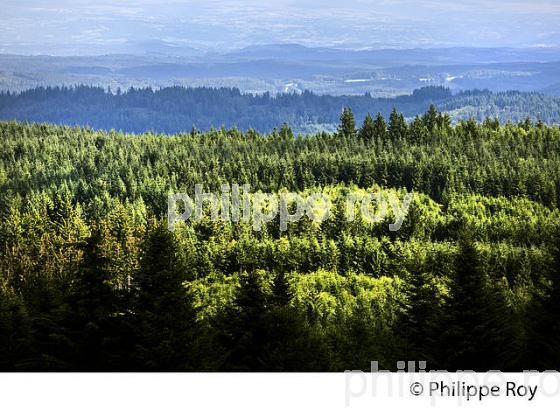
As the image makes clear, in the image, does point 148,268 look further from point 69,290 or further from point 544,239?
point 544,239

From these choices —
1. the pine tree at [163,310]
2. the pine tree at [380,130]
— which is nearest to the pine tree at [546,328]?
the pine tree at [163,310]

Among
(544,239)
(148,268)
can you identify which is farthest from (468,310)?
(544,239)

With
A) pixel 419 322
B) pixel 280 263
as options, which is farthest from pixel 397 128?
pixel 419 322

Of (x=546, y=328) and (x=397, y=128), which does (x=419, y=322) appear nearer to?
(x=546, y=328)

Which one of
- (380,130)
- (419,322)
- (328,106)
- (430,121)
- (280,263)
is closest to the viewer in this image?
(419,322)

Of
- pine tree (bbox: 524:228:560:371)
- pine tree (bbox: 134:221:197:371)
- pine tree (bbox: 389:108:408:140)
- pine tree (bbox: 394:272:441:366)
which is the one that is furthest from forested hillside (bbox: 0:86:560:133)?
pine tree (bbox: 524:228:560:371)

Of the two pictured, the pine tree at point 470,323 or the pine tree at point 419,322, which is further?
the pine tree at point 419,322

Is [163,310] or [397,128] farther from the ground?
[397,128]

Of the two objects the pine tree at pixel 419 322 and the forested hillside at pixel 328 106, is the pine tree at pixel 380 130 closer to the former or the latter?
the forested hillside at pixel 328 106
